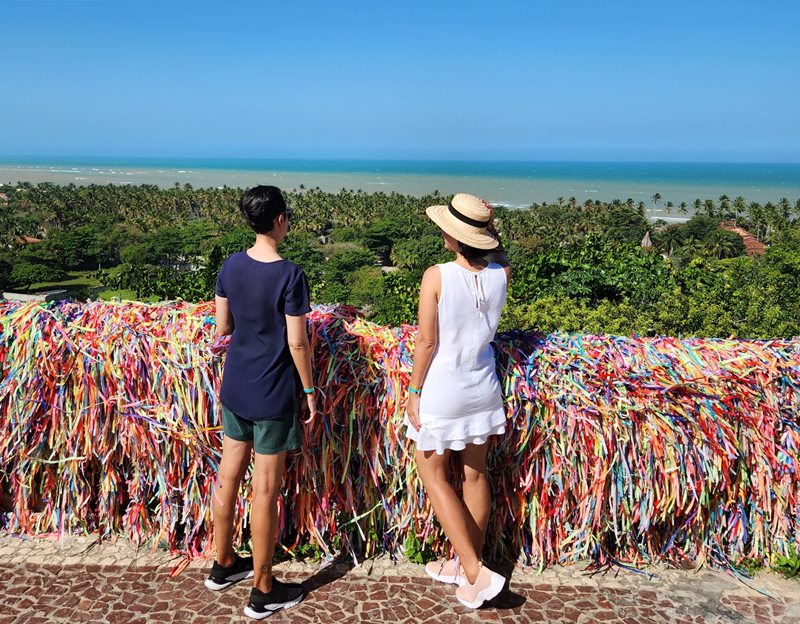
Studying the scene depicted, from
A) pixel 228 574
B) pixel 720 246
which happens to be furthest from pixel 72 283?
pixel 228 574

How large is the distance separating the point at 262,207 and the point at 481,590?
77.2 inches

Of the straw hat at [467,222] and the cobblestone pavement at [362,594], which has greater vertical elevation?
the straw hat at [467,222]

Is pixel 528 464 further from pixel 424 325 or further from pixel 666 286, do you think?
pixel 666 286

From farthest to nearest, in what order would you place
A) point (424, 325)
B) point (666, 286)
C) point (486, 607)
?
point (666, 286), point (486, 607), point (424, 325)

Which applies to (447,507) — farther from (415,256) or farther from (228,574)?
(415,256)

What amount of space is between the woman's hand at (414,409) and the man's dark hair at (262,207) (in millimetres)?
978

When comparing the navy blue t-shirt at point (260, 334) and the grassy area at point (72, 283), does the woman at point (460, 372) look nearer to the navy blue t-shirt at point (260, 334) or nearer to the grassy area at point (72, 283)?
the navy blue t-shirt at point (260, 334)

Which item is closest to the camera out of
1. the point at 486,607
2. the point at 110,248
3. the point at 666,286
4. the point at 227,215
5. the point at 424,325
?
the point at 424,325

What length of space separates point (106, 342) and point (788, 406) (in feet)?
11.4

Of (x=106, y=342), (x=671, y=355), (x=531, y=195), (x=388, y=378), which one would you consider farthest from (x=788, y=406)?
(x=531, y=195)

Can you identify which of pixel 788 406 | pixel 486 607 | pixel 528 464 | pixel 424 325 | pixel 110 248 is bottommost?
pixel 110 248

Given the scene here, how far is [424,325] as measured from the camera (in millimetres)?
2631

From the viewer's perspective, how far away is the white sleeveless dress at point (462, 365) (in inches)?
104

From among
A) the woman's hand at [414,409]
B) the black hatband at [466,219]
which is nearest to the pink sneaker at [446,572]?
the woman's hand at [414,409]
